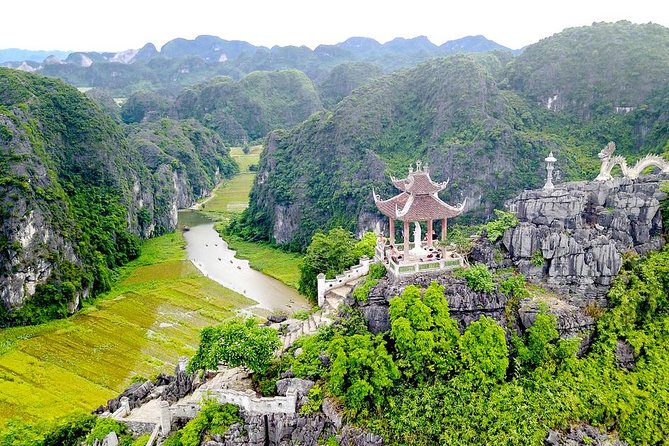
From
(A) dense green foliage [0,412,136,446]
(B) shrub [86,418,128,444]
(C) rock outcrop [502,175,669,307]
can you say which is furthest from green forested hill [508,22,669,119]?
(A) dense green foliage [0,412,136,446]

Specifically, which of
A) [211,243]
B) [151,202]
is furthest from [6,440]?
[151,202]

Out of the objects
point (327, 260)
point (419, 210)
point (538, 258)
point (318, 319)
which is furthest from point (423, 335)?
point (327, 260)

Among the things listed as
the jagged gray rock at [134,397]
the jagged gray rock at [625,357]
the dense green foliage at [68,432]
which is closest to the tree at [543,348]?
the jagged gray rock at [625,357]

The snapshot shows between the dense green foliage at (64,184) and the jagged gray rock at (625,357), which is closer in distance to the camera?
the jagged gray rock at (625,357)

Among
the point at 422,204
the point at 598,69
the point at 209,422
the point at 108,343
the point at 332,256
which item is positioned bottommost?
the point at 108,343

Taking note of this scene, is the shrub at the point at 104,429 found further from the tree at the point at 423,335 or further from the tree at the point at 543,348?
the tree at the point at 543,348

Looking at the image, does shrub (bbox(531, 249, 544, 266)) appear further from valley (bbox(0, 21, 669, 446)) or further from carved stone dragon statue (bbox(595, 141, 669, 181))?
carved stone dragon statue (bbox(595, 141, 669, 181))

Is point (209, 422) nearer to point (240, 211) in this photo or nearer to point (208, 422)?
point (208, 422)
